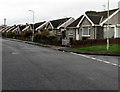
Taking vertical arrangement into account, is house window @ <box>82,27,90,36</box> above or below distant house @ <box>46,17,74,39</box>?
below

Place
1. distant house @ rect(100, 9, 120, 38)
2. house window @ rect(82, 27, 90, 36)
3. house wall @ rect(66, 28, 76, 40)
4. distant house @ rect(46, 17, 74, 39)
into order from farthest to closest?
distant house @ rect(46, 17, 74, 39) < house wall @ rect(66, 28, 76, 40) < house window @ rect(82, 27, 90, 36) < distant house @ rect(100, 9, 120, 38)

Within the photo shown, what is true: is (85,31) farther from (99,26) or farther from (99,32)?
(99,26)

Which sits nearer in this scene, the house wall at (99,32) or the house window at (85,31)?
the house wall at (99,32)

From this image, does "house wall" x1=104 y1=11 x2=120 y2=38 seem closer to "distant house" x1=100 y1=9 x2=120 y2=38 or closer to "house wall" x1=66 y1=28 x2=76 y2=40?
"distant house" x1=100 y1=9 x2=120 y2=38

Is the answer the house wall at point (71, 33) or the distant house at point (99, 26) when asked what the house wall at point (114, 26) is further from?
the house wall at point (71, 33)

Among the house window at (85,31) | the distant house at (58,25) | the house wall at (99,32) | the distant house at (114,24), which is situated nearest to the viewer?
the distant house at (114,24)

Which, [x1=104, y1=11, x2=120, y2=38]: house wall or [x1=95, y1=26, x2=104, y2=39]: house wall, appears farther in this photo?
[x1=95, y1=26, x2=104, y2=39]: house wall

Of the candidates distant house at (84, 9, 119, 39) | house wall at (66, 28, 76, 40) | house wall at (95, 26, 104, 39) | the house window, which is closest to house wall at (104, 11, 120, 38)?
distant house at (84, 9, 119, 39)

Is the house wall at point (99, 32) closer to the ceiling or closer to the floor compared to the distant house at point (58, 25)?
closer to the floor

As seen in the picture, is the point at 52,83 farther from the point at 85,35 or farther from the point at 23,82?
the point at 85,35

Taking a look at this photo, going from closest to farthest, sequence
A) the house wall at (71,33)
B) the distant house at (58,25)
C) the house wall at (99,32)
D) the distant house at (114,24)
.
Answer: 1. the distant house at (114,24)
2. the house wall at (99,32)
3. the house wall at (71,33)
4. the distant house at (58,25)

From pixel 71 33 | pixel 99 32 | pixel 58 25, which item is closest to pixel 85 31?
pixel 99 32

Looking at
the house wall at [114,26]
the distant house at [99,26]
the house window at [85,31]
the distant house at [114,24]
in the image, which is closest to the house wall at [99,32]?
the distant house at [99,26]

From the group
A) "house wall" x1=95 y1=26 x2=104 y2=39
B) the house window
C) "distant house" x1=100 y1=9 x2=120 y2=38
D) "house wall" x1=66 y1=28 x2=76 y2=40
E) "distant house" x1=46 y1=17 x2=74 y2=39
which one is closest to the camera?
"distant house" x1=100 y1=9 x2=120 y2=38
